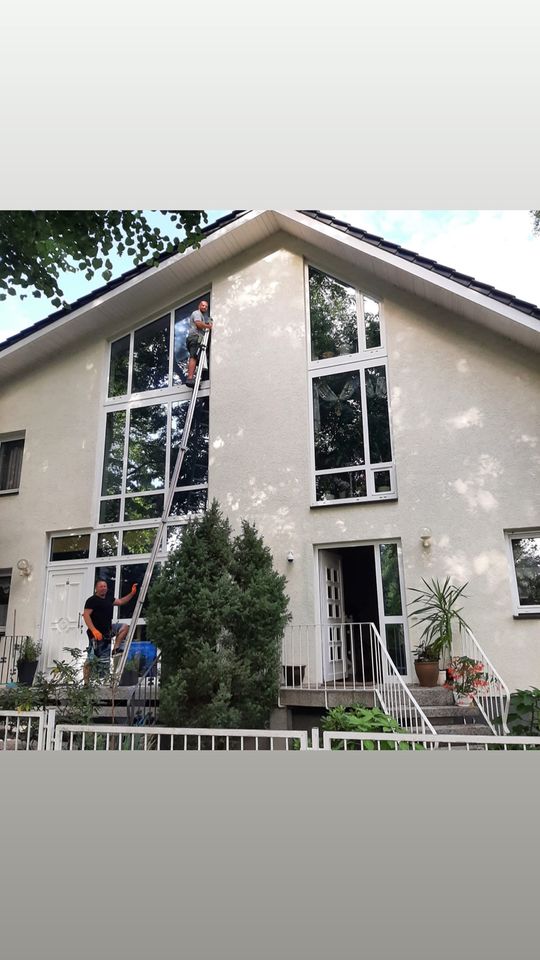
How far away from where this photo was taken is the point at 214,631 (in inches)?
269

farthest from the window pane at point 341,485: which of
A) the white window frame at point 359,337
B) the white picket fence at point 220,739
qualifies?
the white picket fence at point 220,739

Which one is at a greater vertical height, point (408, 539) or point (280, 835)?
point (408, 539)

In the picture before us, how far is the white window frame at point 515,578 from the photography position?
271 inches

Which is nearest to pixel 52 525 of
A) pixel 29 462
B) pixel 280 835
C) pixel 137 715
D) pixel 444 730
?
pixel 29 462

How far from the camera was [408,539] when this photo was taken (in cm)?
759

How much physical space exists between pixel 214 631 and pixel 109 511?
128 inches

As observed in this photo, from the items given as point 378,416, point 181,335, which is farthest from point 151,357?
point 378,416

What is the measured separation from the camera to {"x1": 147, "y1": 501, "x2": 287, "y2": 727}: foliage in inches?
257

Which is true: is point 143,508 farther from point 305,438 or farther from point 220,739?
point 220,739

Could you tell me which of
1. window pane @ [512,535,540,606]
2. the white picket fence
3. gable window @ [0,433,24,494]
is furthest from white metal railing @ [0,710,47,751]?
window pane @ [512,535,540,606]

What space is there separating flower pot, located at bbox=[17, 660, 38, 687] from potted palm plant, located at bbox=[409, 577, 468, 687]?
4.91 meters

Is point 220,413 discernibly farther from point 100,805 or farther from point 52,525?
point 100,805
